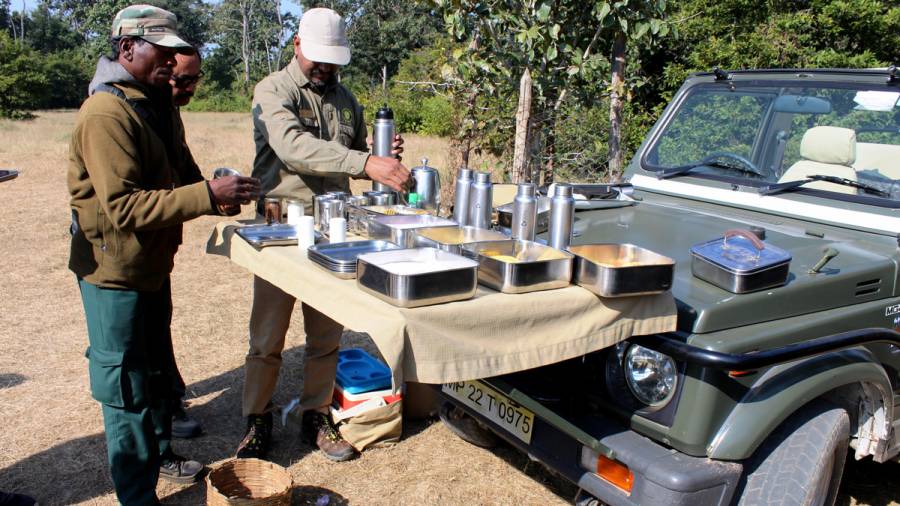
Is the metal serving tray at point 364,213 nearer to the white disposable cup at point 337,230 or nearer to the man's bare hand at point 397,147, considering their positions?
the white disposable cup at point 337,230

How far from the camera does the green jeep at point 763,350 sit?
2.28 meters

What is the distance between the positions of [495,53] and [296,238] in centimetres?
401

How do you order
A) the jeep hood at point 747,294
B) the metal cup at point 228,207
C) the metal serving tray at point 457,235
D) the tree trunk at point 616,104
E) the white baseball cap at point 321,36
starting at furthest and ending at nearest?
the tree trunk at point 616,104 < the white baseball cap at point 321,36 < the metal cup at point 228,207 < the metal serving tray at point 457,235 < the jeep hood at point 747,294

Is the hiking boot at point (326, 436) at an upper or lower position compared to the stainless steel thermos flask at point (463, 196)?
lower

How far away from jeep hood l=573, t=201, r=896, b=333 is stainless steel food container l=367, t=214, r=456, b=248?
2.21ft

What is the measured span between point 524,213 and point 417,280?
2.87 ft

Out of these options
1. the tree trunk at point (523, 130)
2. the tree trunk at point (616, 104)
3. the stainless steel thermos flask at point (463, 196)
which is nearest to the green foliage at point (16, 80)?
the tree trunk at point (523, 130)

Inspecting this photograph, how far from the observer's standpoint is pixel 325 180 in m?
3.57

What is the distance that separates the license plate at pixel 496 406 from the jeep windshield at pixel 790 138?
162cm

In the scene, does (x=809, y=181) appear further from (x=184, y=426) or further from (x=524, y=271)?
(x=184, y=426)

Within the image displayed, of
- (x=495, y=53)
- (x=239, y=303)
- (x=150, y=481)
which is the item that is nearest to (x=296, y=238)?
(x=150, y=481)

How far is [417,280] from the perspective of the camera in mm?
1993

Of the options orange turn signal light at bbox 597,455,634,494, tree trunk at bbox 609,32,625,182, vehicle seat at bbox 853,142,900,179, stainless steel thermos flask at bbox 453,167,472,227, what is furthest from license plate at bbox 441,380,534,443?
tree trunk at bbox 609,32,625,182

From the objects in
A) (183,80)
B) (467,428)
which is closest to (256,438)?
(467,428)
